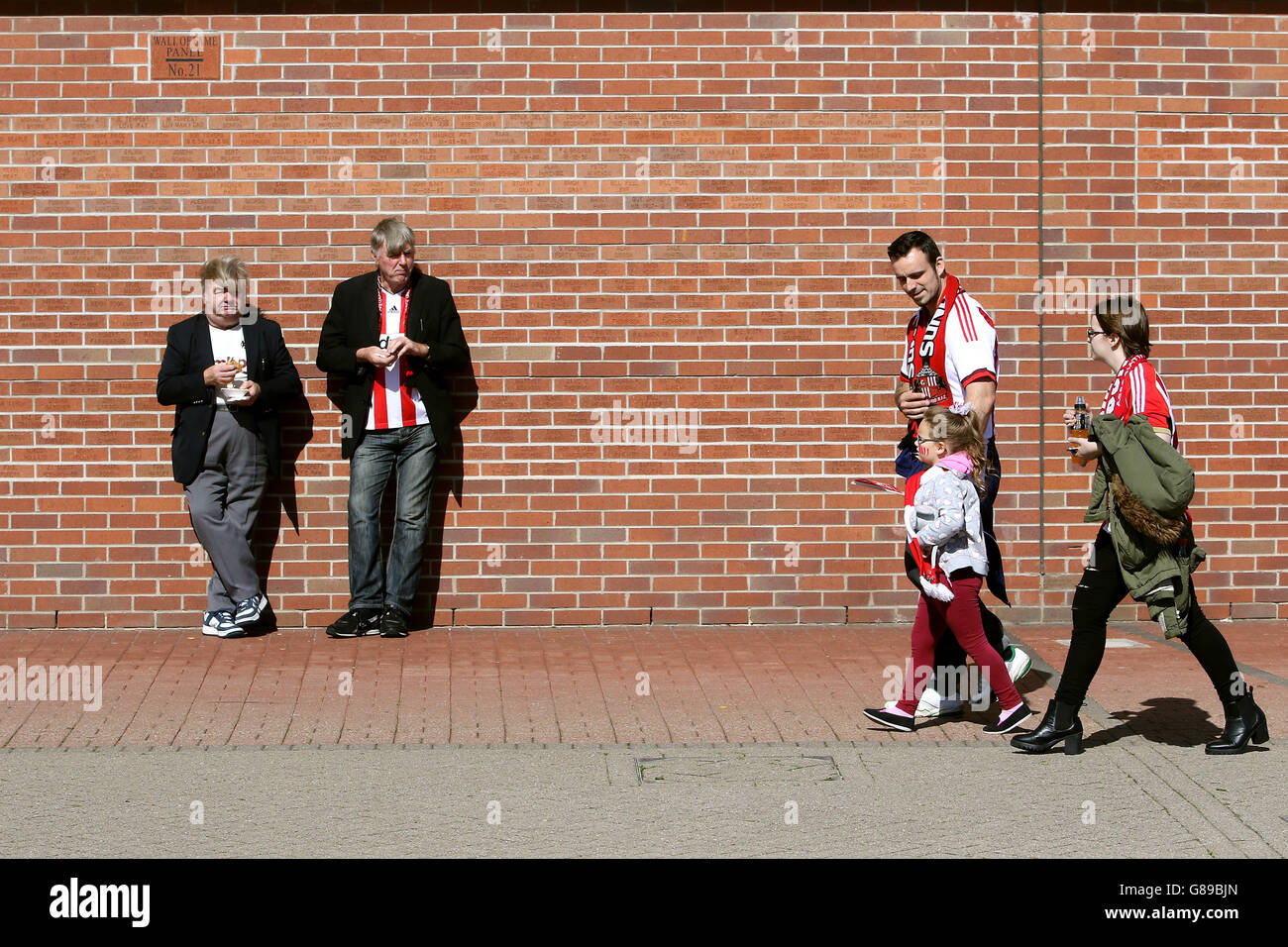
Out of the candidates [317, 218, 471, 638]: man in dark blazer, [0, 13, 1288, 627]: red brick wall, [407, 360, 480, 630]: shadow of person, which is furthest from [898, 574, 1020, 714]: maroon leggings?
[407, 360, 480, 630]: shadow of person

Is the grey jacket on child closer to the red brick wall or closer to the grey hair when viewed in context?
the red brick wall

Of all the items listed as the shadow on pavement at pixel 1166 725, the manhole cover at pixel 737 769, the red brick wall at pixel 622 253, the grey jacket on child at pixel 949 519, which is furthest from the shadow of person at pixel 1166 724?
the red brick wall at pixel 622 253

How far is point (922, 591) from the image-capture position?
693cm

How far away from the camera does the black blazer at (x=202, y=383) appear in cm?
920

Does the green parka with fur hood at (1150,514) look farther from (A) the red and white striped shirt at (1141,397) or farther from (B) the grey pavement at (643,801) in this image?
(B) the grey pavement at (643,801)

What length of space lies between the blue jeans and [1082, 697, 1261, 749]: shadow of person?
398 centimetres

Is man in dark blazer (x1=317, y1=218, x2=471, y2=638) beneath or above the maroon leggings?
above

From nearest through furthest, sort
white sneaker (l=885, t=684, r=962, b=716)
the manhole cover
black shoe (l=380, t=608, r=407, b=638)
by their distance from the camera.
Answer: the manhole cover, white sneaker (l=885, t=684, r=962, b=716), black shoe (l=380, t=608, r=407, b=638)

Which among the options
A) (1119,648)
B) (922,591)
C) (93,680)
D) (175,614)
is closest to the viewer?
(922,591)

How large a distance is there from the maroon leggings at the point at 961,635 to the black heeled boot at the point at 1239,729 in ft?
2.72

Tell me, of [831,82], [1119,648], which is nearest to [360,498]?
[831,82]

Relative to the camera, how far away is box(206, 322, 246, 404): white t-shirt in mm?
9242

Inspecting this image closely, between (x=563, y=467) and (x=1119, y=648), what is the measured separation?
130 inches

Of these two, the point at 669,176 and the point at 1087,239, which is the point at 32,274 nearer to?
the point at 669,176
